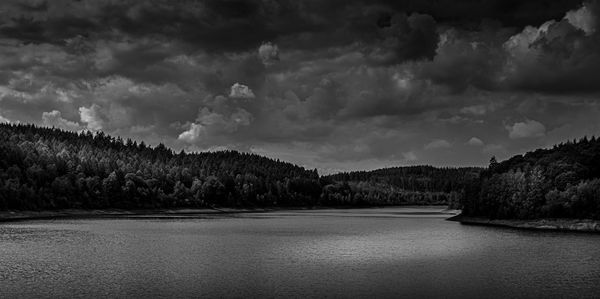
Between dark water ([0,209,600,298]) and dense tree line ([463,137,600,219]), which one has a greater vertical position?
dense tree line ([463,137,600,219])

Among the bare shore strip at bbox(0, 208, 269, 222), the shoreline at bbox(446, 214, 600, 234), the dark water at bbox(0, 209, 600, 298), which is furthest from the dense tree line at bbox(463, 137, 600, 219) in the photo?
the bare shore strip at bbox(0, 208, 269, 222)

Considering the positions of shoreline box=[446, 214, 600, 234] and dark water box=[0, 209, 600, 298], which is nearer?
dark water box=[0, 209, 600, 298]

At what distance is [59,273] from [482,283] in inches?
1354

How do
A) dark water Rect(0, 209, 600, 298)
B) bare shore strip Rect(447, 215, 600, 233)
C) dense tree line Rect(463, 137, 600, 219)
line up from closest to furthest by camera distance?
dark water Rect(0, 209, 600, 298) → bare shore strip Rect(447, 215, 600, 233) → dense tree line Rect(463, 137, 600, 219)

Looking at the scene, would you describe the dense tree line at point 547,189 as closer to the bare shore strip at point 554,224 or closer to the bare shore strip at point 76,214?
the bare shore strip at point 554,224

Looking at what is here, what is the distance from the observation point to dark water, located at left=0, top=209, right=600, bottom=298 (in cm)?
3862

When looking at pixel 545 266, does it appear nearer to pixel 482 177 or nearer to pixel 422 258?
pixel 422 258

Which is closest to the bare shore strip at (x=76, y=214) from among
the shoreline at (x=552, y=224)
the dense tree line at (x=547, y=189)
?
the dense tree line at (x=547, y=189)

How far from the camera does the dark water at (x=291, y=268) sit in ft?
127

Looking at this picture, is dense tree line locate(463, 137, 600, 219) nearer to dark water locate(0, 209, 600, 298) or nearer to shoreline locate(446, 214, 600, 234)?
shoreline locate(446, 214, 600, 234)

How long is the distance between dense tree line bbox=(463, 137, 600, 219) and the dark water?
112ft

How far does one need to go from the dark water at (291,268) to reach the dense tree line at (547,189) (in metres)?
34.1

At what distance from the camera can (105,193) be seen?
6993 inches

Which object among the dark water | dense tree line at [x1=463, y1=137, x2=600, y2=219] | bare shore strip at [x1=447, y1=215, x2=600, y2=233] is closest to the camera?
the dark water
